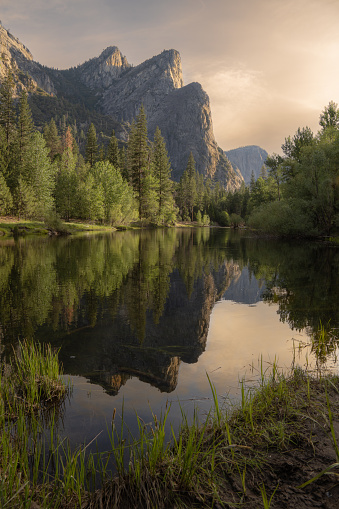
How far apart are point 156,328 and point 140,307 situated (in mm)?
2163

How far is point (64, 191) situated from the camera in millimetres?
63562

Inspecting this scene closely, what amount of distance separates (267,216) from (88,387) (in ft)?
157

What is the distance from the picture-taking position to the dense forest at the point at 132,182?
43188 millimetres

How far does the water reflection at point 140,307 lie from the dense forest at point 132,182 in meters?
26.6

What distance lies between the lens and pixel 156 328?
9.12 m

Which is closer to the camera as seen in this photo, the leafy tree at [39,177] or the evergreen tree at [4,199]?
the evergreen tree at [4,199]

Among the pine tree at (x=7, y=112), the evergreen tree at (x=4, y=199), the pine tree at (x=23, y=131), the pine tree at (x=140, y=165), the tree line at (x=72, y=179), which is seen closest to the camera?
the evergreen tree at (x=4, y=199)

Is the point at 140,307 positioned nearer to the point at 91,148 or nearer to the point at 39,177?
the point at 39,177

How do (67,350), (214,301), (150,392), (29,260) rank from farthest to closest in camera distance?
(29,260) → (214,301) → (67,350) → (150,392)

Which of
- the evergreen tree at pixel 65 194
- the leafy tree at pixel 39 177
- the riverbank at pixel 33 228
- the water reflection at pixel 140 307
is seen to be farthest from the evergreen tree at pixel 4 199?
the water reflection at pixel 140 307

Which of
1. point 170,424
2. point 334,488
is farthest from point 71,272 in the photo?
point 334,488

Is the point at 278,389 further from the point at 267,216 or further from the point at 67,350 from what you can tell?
the point at 267,216

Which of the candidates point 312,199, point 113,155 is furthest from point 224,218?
point 312,199

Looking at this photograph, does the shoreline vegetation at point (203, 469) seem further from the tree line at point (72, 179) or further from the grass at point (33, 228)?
the tree line at point (72, 179)
